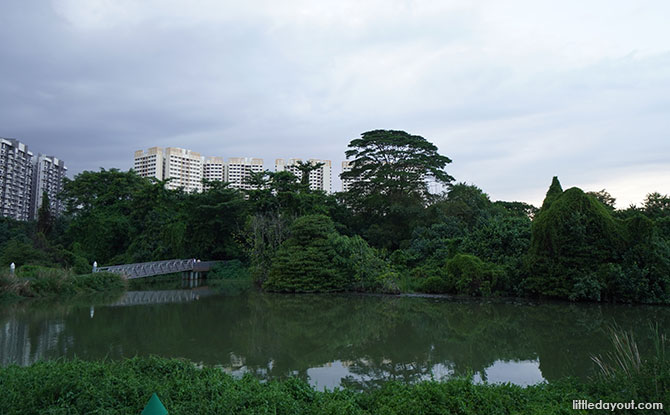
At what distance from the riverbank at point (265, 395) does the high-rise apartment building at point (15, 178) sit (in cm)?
4345

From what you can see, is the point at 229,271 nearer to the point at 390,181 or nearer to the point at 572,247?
the point at 390,181

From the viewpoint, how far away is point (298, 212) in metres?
22.2

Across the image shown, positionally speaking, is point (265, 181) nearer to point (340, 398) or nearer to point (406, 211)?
point (406, 211)

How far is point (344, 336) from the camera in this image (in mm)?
8789

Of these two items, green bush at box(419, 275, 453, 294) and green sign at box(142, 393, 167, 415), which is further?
green bush at box(419, 275, 453, 294)

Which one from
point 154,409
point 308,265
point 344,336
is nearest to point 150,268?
point 308,265

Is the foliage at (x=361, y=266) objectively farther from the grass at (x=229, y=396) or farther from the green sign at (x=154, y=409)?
the green sign at (x=154, y=409)

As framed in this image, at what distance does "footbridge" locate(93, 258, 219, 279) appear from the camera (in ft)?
67.2

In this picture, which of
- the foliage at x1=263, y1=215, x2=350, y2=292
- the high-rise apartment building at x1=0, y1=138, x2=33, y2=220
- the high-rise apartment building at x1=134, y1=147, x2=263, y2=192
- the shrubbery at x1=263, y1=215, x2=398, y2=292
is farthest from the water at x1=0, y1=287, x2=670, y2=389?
the high-rise apartment building at x1=134, y1=147, x2=263, y2=192

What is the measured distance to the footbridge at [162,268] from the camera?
2048 centimetres

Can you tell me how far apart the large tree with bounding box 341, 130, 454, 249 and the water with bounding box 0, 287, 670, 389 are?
898cm

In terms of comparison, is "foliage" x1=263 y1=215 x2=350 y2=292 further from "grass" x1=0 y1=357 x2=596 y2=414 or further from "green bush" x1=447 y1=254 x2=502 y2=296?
"grass" x1=0 y1=357 x2=596 y2=414

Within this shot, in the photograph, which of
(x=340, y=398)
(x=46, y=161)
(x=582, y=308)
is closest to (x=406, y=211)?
(x=582, y=308)

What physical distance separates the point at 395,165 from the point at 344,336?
16.7 meters
